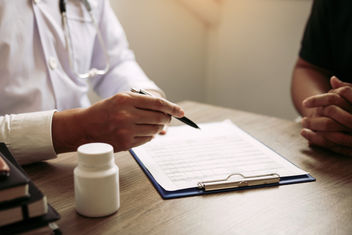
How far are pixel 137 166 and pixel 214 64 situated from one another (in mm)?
1586

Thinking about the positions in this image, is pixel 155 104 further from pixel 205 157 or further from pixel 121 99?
pixel 205 157

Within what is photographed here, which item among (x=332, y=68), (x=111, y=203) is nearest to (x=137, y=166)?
(x=111, y=203)

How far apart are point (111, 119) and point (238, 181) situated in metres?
0.28

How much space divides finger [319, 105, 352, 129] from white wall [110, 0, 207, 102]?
116cm

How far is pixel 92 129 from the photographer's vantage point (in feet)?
2.39

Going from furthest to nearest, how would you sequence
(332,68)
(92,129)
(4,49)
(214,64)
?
(214,64) < (332,68) < (4,49) < (92,129)

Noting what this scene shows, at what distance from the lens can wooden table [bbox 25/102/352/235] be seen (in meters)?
0.55

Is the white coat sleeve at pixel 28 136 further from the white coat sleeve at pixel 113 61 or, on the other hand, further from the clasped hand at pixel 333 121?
the clasped hand at pixel 333 121

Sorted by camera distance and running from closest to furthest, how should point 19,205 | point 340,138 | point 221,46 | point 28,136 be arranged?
point 19,205
point 28,136
point 340,138
point 221,46

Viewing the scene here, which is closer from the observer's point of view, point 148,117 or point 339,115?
point 148,117

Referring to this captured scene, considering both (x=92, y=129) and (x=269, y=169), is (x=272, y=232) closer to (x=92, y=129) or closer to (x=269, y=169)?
(x=269, y=169)

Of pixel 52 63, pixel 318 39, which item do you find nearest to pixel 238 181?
pixel 52 63

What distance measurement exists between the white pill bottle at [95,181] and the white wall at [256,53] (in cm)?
154

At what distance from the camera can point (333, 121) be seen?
0.87m
